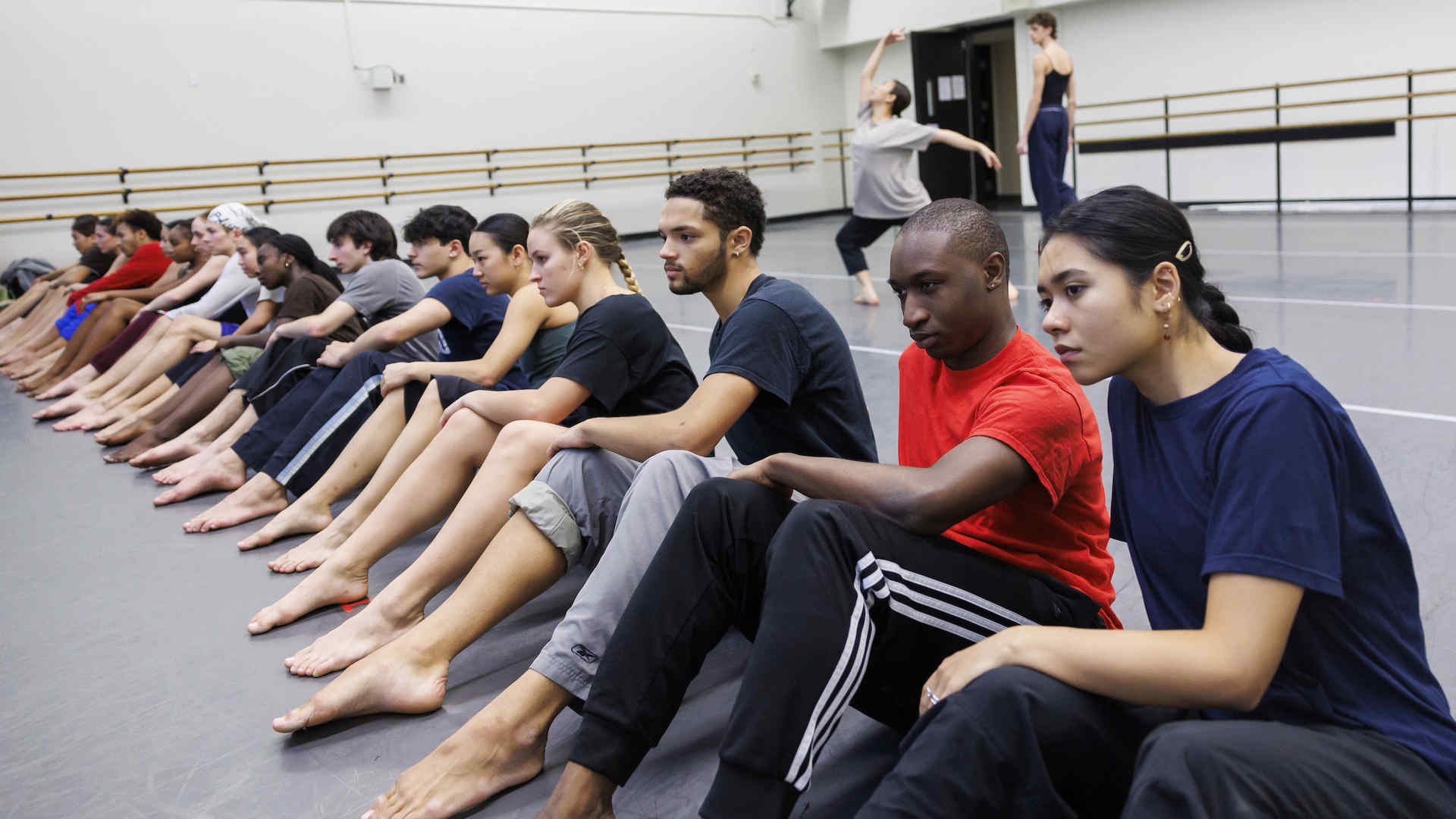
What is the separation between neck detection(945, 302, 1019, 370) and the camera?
160cm

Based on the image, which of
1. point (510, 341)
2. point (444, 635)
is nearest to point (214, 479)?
point (510, 341)

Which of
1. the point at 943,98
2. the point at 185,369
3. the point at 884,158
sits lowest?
the point at 185,369

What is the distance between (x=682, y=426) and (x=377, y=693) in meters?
0.76

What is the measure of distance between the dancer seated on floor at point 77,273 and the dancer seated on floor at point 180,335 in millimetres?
2839

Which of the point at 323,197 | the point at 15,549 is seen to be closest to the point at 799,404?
the point at 15,549

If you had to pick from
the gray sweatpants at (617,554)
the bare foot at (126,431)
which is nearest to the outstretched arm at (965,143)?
the bare foot at (126,431)

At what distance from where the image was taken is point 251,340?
168 inches

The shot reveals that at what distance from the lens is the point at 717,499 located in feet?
4.97

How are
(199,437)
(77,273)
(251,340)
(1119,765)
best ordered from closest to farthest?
(1119,765) < (199,437) < (251,340) < (77,273)

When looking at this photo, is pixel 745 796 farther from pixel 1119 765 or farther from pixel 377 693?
pixel 377 693

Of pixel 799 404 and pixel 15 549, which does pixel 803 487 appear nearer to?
pixel 799 404

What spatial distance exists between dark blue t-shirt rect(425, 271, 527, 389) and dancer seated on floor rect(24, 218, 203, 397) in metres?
3.07

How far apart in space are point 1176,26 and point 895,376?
8.62 m

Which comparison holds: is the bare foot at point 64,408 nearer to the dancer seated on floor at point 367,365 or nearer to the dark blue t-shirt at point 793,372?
the dancer seated on floor at point 367,365
